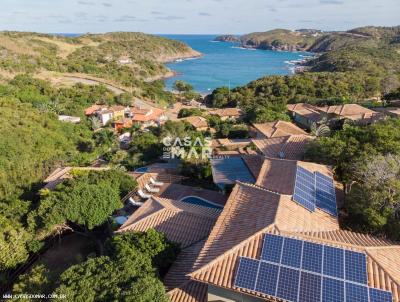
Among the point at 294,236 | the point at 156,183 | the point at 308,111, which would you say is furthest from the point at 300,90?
the point at 294,236

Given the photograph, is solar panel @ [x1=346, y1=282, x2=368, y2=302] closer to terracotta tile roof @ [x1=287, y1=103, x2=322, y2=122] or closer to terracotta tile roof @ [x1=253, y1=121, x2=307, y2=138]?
terracotta tile roof @ [x1=253, y1=121, x2=307, y2=138]

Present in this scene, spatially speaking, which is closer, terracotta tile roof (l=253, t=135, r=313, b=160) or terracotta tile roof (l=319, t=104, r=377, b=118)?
terracotta tile roof (l=253, t=135, r=313, b=160)

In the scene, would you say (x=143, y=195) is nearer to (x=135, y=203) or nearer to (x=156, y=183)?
(x=135, y=203)

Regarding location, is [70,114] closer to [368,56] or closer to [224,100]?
[224,100]

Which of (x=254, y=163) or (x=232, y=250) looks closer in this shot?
(x=232, y=250)

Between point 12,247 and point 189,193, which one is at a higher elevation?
point 189,193

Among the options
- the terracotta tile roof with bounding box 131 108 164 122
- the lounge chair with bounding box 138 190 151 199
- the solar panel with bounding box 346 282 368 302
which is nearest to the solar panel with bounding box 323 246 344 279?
the solar panel with bounding box 346 282 368 302
